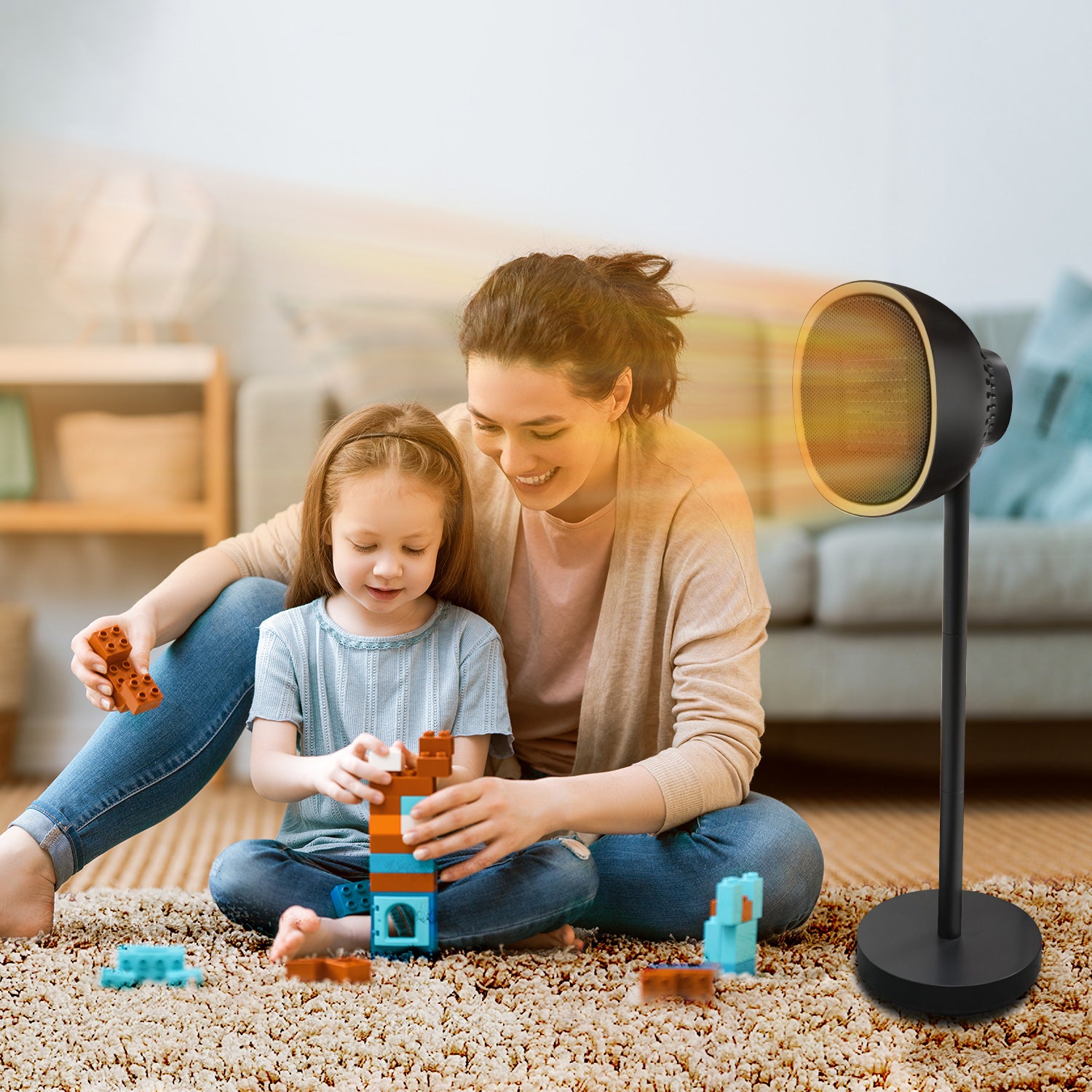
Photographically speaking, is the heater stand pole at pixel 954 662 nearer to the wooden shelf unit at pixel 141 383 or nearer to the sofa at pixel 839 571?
the sofa at pixel 839 571

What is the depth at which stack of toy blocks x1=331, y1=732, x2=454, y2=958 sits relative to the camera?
2.37 ft

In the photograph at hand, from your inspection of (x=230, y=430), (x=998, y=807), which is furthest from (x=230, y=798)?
(x=998, y=807)

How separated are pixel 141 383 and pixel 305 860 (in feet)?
3.17

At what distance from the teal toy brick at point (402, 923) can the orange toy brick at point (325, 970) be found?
2 cm

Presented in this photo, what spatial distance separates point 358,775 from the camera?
72cm

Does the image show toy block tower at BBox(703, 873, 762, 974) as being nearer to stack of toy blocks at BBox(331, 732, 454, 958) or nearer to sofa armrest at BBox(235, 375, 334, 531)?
stack of toy blocks at BBox(331, 732, 454, 958)

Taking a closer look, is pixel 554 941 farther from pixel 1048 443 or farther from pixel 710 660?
pixel 1048 443

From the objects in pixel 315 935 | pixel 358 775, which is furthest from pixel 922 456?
pixel 315 935

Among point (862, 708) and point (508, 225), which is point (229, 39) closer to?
point (508, 225)

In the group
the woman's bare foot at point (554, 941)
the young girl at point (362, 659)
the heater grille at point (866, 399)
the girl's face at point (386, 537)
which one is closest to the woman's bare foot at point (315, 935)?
the young girl at point (362, 659)

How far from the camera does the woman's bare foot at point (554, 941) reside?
32.8 inches

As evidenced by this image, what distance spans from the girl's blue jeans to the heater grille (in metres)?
0.28

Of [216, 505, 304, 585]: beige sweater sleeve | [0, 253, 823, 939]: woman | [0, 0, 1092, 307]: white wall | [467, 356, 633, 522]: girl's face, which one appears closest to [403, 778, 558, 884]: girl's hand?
[0, 253, 823, 939]: woman

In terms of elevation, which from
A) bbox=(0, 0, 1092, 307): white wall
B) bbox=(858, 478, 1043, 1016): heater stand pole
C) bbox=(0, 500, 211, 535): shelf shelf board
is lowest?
bbox=(858, 478, 1043, 1016): heater stand pole
